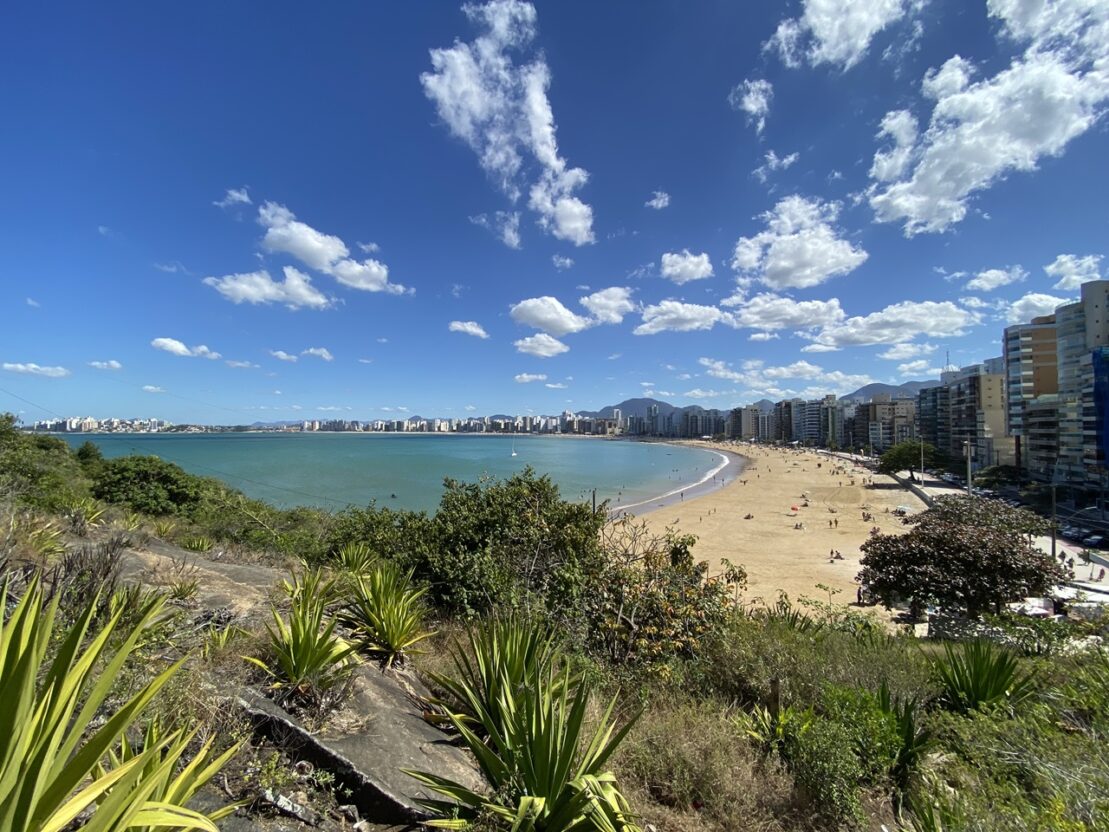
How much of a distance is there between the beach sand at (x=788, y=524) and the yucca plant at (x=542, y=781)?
9.72 meters

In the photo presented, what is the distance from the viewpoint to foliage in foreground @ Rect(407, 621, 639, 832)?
2.33m

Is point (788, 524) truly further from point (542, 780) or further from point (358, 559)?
point (542, 780)

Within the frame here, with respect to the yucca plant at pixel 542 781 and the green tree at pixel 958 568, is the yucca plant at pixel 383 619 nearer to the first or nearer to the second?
the yucca plant at pixel 542 781

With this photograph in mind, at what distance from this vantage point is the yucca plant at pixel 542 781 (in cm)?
233

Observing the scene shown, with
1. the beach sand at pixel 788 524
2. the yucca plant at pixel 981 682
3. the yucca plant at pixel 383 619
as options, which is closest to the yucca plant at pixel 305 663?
the yucca plant at pixel 383 619

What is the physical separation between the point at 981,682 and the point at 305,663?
5.55 metres

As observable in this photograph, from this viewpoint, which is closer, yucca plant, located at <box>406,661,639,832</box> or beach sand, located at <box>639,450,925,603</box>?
yucca plant, located at <box>406,661,639,832</box>

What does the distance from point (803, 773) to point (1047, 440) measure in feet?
233

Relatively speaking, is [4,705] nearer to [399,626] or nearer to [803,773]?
[399,626]

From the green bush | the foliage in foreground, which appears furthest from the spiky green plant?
the green bush

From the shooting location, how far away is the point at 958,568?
10008 mm

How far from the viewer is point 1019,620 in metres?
6.29

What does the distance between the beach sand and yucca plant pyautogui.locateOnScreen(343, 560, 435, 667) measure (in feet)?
29.7

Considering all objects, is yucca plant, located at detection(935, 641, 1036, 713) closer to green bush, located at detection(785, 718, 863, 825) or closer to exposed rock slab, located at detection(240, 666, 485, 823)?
green bush, located at detection(785, 718, 863, 825)
